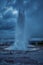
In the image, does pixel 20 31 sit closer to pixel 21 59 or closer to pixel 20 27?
pixel 20 27

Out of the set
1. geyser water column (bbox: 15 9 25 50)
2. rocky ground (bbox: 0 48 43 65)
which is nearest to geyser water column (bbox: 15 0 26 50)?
geyser water column (bbox: 15 9 25 50)

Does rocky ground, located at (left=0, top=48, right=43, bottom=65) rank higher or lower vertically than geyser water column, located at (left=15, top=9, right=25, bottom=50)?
lower

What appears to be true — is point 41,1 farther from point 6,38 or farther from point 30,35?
point 6,38

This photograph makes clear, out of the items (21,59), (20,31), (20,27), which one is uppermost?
(20,27)

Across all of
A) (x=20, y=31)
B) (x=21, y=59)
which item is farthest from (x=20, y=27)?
(x=21, y=59)

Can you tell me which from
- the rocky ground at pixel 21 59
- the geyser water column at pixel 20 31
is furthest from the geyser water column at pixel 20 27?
the rocky ground at pixel 21 59

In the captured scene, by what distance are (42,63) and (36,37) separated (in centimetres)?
343

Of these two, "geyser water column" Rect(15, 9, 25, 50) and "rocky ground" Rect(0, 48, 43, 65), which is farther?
"geyser water column" Rect(15, 9, 25, 50)

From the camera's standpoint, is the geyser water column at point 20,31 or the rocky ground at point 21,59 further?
the geyser water column at point 20,31

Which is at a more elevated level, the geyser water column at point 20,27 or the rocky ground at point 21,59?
the geyser water column at point 20,27

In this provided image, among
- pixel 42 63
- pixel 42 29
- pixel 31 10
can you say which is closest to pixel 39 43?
pixel 42 29

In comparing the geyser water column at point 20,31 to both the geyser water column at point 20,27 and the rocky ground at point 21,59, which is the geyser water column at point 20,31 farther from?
the rocky ground at point 21,59

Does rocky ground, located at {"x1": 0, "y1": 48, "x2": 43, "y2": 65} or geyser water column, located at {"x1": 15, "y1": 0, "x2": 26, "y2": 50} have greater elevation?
geyser water column, located at {"x1": 15, "y1": 0, "x2": 26, "y2": 50}

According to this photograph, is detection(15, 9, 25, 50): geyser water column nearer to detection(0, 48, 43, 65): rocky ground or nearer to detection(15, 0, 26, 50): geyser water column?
detection(15, 0, 26, 50): geyser water column
